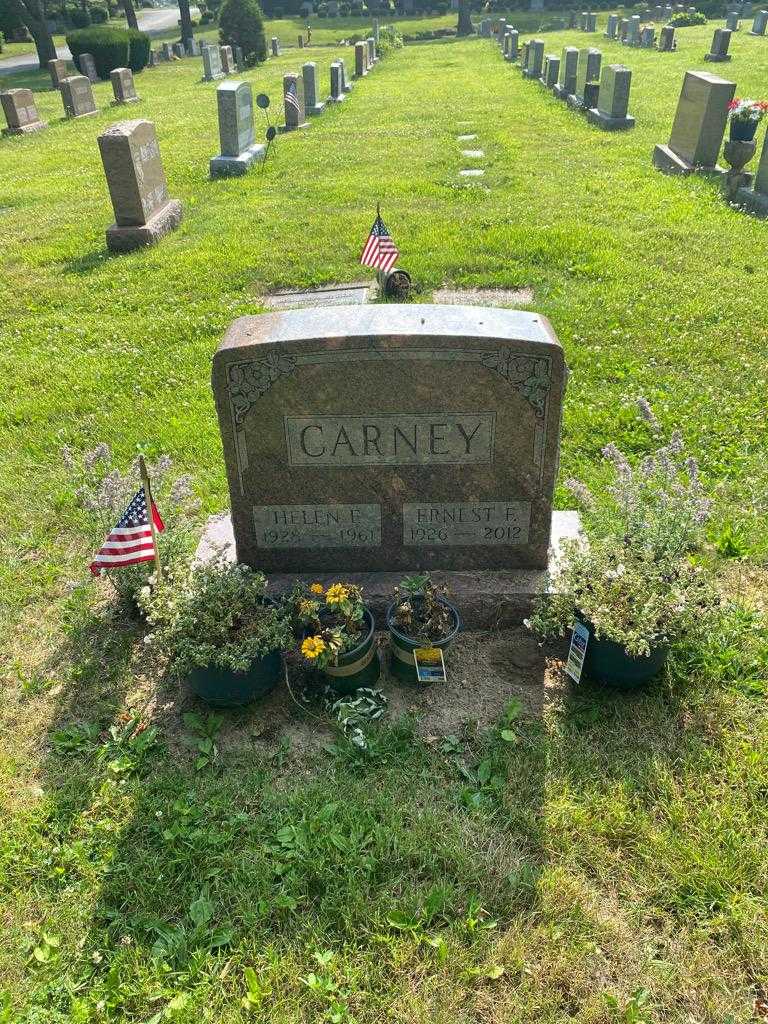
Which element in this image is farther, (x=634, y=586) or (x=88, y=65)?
(x=88, y=65)

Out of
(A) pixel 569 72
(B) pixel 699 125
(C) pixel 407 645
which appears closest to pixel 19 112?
(A) pixel 569 72

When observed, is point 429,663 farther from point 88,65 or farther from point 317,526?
point 88,65

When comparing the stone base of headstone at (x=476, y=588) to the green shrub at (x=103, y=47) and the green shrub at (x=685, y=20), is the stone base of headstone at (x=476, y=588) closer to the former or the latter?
the green shrub at (x=103, y=47)

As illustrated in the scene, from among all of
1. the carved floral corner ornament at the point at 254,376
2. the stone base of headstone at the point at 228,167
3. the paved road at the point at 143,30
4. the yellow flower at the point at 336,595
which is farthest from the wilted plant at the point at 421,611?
the paved road at the point at 143,30

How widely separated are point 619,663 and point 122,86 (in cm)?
2527

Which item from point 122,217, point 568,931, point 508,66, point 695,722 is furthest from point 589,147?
point 508,66

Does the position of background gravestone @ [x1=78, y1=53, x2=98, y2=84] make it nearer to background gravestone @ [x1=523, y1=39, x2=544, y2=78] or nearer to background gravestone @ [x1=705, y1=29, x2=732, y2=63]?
background gravestone @ [x1=523, y1=39, x2=544, y2=78]

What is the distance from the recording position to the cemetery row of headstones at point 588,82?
15836 mm

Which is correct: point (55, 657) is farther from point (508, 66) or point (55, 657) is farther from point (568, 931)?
point (508, 66)

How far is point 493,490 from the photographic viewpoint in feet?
13.3

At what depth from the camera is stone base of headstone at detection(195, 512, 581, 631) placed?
13.3 ft

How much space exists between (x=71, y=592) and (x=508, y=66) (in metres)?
30.1

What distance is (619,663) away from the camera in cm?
355

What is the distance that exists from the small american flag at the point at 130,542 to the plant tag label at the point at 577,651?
205cm
